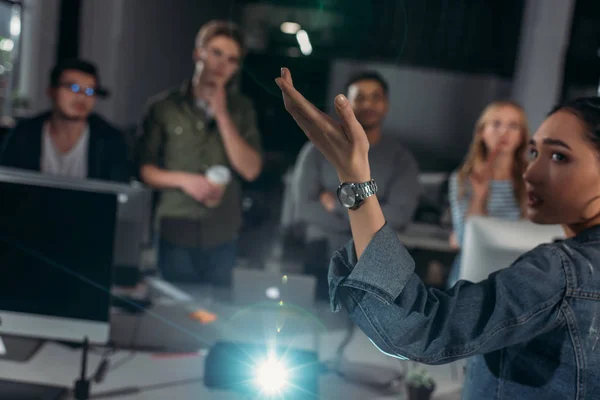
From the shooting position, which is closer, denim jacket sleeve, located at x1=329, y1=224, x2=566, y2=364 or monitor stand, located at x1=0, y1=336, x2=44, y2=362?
denim jacket sleeve, located at x1=329, y1=224, x2=566, y2=364

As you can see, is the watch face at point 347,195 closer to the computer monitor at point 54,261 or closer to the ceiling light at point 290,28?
the computer monitor at point 54,261

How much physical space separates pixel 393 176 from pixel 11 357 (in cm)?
107

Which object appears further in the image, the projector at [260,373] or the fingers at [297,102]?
the projector at [260,373]

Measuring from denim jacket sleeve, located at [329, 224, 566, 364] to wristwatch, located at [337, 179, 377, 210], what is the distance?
5cm

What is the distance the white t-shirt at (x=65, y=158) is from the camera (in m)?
2.12

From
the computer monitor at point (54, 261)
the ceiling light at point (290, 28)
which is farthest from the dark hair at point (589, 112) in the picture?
the ceiling light at point (290, 28)

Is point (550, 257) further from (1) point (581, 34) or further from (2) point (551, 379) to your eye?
(1) point (581, 34)

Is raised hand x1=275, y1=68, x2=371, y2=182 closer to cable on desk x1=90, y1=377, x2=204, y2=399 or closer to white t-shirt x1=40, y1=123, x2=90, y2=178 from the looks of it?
cable on desk x1=90, y1=377, x2=204, y2=399

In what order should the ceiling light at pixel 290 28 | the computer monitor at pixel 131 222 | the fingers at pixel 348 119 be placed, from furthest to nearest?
the ceiling light at pixel 290 28 < the computer monitor at pixel 131 222 < the fingers at pixel 348 119

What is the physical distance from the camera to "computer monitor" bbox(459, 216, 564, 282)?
4.44 feet

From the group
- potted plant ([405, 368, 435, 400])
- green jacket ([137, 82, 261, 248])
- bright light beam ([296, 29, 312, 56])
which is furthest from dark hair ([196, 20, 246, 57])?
bright light beam ([296, 29, 312, 56])

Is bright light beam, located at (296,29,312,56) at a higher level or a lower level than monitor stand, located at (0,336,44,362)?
higher

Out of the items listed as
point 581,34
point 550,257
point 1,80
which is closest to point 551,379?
point 550,257

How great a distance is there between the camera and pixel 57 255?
54.0 inches
